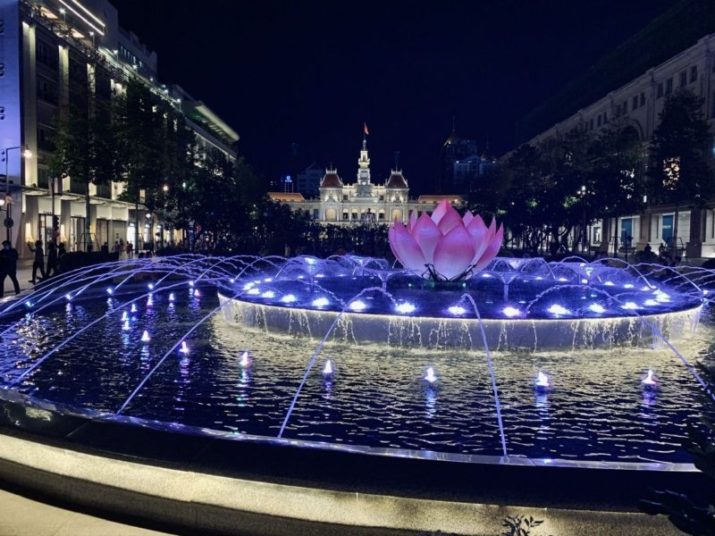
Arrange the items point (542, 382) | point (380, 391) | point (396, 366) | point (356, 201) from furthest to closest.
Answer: point (356, 201) < point (396, 366) < point (542, 382) < point (380, 391)

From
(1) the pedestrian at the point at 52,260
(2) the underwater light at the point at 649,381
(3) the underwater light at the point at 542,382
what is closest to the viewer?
(3) the underwater light at the point at 542,382

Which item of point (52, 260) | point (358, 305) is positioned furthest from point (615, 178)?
point (358, 305)

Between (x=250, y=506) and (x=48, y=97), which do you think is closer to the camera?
(x=250, y=506)


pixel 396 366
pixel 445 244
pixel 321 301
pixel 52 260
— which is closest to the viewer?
pixel 396 366

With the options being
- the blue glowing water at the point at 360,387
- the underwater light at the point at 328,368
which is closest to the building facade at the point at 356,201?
the blue glowing water at the point at 360,387

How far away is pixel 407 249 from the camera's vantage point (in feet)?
54.0

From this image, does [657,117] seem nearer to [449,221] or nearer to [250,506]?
[449,221]

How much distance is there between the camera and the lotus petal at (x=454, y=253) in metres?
15.6

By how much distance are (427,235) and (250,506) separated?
12.2 metres

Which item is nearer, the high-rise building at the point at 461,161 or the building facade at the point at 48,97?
the building facade at the point at 48,97

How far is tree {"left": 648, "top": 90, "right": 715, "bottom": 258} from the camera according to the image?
44.2 meters

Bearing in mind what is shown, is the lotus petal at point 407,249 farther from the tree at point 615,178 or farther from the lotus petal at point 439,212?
the tree at point 615,178

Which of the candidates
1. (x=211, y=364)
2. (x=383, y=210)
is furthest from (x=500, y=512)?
(x=383, y=210)

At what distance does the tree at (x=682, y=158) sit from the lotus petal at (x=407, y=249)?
1309 inches
